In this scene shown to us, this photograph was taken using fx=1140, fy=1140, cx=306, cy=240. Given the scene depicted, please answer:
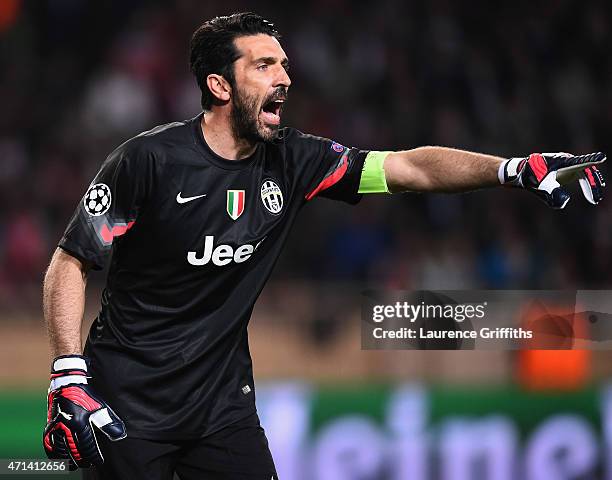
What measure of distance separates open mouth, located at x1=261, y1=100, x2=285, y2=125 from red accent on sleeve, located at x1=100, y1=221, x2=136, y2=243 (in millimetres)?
627

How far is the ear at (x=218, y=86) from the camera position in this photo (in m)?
4.14

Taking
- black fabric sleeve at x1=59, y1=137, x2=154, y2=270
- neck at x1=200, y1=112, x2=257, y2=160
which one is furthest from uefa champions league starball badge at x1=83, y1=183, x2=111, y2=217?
neck at x1=200, y1=112, x2=257, y2=160

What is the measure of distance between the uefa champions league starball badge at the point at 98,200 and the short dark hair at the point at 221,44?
572mm

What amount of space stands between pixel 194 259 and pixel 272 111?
25.0 inches

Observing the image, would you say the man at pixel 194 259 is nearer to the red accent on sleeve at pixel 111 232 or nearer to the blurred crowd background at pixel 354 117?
the red accent on sleeve at pixel 111 232

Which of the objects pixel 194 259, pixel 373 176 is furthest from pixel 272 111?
pixel 194 259

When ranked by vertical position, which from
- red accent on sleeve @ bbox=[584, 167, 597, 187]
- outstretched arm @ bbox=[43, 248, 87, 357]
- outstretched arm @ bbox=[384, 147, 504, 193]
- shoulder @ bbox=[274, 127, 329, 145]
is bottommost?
outstretched arm @ bbox=[43, 248, 87, 357]

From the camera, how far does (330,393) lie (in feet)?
20.9

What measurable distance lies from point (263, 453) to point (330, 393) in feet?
7.58

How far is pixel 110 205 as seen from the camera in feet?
12.6

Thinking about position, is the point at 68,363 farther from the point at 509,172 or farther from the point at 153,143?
the point at 509,172

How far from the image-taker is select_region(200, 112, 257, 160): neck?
4.09 metres
